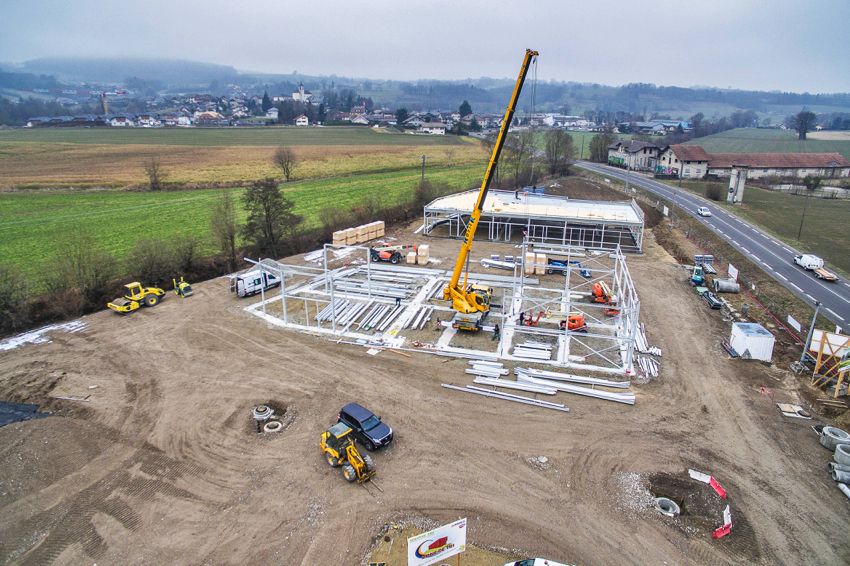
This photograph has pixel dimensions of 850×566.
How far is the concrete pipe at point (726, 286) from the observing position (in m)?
30.0

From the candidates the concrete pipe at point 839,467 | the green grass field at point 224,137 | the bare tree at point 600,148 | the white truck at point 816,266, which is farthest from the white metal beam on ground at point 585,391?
the green grass field at point 224,137

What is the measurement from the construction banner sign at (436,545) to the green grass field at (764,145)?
126m

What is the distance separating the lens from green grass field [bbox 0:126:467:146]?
103500 millimetres

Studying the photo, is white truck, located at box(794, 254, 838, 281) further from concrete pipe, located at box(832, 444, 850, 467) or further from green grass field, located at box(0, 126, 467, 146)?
green grass field, located at box(0, 126, 467, 146)

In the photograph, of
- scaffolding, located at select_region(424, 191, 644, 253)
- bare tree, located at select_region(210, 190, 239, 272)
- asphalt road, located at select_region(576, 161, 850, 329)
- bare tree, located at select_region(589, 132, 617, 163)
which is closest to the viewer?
asphalt road, located at select_region(576, 161, 850, 329)

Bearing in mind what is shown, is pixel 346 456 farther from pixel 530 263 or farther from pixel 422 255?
pixel 530 263

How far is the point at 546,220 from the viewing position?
141ft

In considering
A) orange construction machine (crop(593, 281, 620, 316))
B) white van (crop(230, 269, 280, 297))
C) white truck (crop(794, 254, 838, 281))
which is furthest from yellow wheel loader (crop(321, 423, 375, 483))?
white truck (crop(794, 254, 838, 281))

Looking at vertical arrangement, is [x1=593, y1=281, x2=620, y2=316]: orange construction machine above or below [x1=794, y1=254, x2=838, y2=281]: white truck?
below

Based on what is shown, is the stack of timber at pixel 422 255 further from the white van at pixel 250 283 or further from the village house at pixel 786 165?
the village house at pixel 786 165

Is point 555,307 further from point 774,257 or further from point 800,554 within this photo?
point 774,257

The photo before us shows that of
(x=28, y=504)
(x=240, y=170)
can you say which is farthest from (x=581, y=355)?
(x=240, y=170)

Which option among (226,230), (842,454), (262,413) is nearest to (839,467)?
(842,454)

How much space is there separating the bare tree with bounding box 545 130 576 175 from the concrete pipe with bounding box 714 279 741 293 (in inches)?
1883
